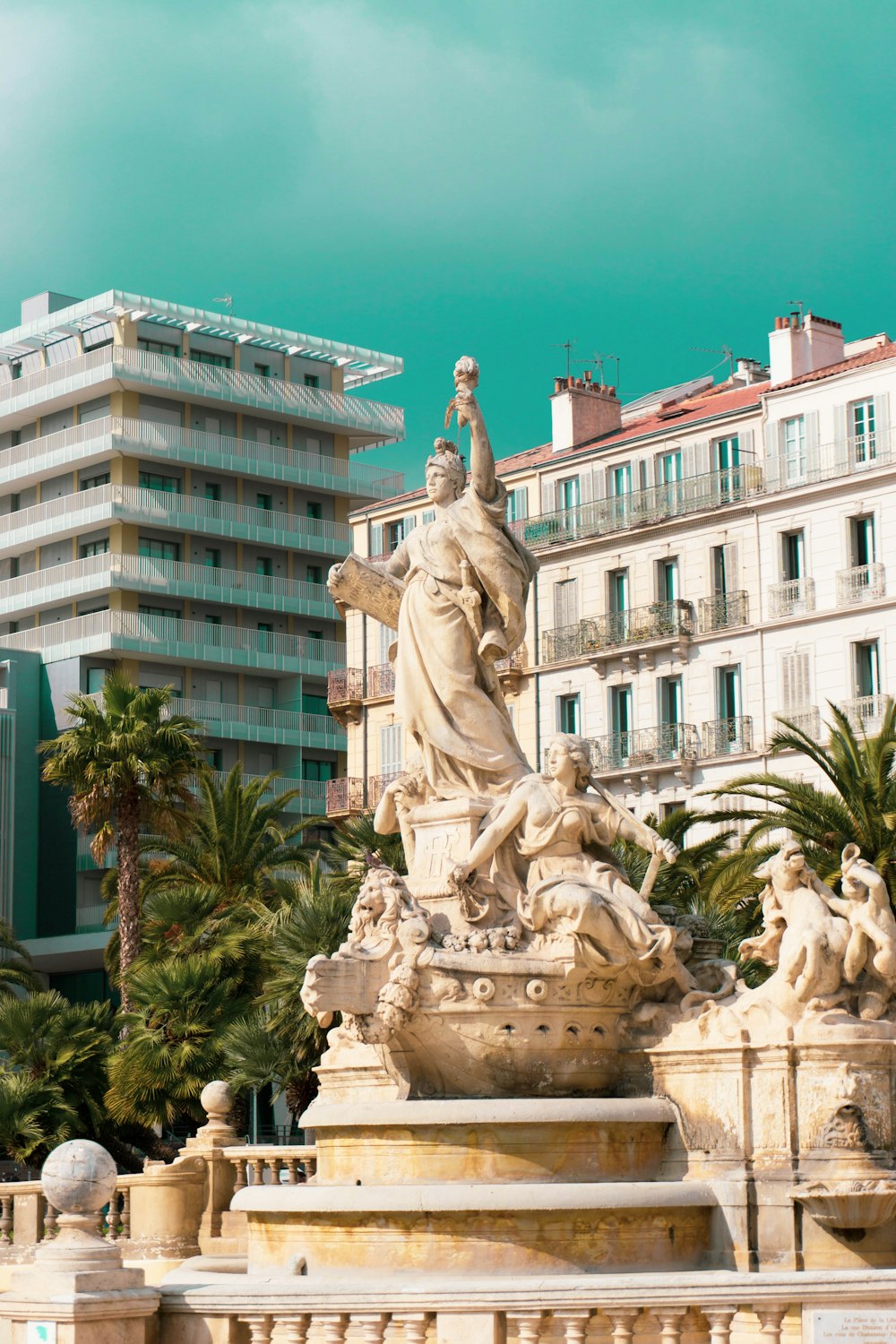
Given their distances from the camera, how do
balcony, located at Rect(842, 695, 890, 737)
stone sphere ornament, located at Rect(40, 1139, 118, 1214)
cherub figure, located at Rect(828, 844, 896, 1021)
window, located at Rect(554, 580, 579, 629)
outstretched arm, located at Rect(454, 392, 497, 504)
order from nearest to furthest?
stone sphere ornament, located at Rect(40, 1139, 118, 1214) < cherub figure, located at Rect(828, 844, 896, 1021) < outstretched arm, located at Rect(454, 392, 497, 504) < balcony, located at Rect(842, 695, 890, 737) < window, located at Rect(554, 580, 579, 629)

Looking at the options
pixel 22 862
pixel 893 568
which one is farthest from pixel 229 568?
pixel 893 568

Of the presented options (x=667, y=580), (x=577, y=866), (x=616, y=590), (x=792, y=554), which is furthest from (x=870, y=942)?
(x=616, y=590)

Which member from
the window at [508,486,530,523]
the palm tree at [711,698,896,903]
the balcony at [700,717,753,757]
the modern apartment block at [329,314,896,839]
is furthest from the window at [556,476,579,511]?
the palm tree at [711,698,896,903]

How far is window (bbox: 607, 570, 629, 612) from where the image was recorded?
5016 centimetres

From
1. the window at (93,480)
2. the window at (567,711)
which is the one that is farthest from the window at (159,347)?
the window at (567,711)

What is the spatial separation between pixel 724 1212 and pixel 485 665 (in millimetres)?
4279

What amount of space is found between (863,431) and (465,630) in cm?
3103

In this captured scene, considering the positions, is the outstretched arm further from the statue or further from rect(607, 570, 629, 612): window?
rect(607, 570, 629, 612): window

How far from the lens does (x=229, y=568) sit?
68000 millimetres

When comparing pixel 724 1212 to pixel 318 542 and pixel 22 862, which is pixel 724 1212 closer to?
pixel 22 862

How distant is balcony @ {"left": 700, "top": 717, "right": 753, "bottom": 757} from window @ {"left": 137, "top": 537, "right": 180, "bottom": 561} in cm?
2366

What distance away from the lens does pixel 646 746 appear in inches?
1885

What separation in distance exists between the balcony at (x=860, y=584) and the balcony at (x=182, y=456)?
87.0ft

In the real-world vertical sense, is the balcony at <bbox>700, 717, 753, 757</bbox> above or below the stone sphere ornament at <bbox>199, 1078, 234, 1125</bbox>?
above
